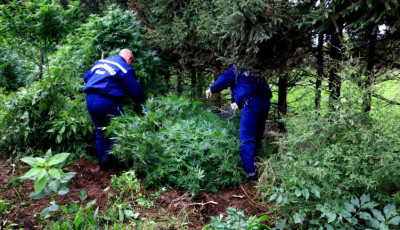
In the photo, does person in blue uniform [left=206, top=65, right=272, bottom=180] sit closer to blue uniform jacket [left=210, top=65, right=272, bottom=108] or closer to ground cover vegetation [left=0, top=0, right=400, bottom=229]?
blue uniform jacket [left=210, top=65, right=272, bottom=108]

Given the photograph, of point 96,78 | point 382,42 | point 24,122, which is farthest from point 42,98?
point 382,42

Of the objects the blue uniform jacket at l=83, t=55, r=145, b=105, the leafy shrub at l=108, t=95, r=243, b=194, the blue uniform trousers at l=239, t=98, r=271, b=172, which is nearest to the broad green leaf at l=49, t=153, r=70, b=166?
the leafy shrub at l=108, t=95, r=243, b=194

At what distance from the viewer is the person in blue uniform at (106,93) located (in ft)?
14.6

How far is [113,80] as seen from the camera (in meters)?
4.54

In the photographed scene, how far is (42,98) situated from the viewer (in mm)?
4793

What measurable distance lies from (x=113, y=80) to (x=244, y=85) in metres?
1.98

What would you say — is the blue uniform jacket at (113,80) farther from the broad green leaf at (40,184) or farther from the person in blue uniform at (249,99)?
the broad green leaf at (40,184)

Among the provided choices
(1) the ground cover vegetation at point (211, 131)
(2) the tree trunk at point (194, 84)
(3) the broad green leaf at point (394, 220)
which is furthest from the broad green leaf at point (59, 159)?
(2) the tree trunk at point (194, 84)

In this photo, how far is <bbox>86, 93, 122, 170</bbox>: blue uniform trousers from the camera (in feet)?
14.6

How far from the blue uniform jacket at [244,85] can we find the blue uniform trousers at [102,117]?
1616 millimetres

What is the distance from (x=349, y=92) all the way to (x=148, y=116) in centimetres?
265

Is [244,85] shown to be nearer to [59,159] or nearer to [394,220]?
[394,220]

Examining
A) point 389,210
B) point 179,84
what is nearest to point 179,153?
point 389,210

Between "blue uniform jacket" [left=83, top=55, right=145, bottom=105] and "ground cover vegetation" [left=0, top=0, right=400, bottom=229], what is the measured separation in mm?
413
